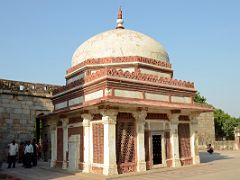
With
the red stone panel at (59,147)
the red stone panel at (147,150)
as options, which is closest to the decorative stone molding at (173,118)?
the red stone panel at (147,150)

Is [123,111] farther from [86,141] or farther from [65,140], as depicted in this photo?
[65,140]

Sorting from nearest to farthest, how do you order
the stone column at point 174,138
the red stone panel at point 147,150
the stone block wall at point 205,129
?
the red stone panel at point 147,150
the stone column at point 174,138
the stone block wall at point 205,129

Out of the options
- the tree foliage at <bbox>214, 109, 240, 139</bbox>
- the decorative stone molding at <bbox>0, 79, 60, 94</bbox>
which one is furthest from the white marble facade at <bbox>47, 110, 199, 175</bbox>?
the tree foliage at <bbox>214, 109, 240, 139</bbox>

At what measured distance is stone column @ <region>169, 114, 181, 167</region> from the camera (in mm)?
14008

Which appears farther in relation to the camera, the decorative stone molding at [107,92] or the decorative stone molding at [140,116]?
the decorative stone molding at [140,116]

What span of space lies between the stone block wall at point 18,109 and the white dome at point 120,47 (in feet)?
19.8

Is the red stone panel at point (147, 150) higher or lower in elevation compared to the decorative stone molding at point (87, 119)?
lower

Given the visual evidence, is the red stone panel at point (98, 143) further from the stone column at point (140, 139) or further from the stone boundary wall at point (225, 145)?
the stone boundary wall at point (225, 145)

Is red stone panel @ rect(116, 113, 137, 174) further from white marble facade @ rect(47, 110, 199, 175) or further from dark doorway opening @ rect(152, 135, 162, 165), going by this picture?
dark doorway opening @ rect(152, 135, 162, 165)

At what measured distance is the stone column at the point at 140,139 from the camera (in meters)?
12.4

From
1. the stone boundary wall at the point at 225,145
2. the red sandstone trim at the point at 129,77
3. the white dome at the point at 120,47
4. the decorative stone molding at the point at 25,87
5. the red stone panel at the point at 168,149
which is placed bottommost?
the stone boundary wall at the point at 225,145

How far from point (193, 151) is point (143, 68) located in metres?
5.03

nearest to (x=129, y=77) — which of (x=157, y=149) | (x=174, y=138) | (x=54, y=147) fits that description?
(x=157, y=149)

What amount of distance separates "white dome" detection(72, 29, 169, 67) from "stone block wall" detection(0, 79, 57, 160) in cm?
604
